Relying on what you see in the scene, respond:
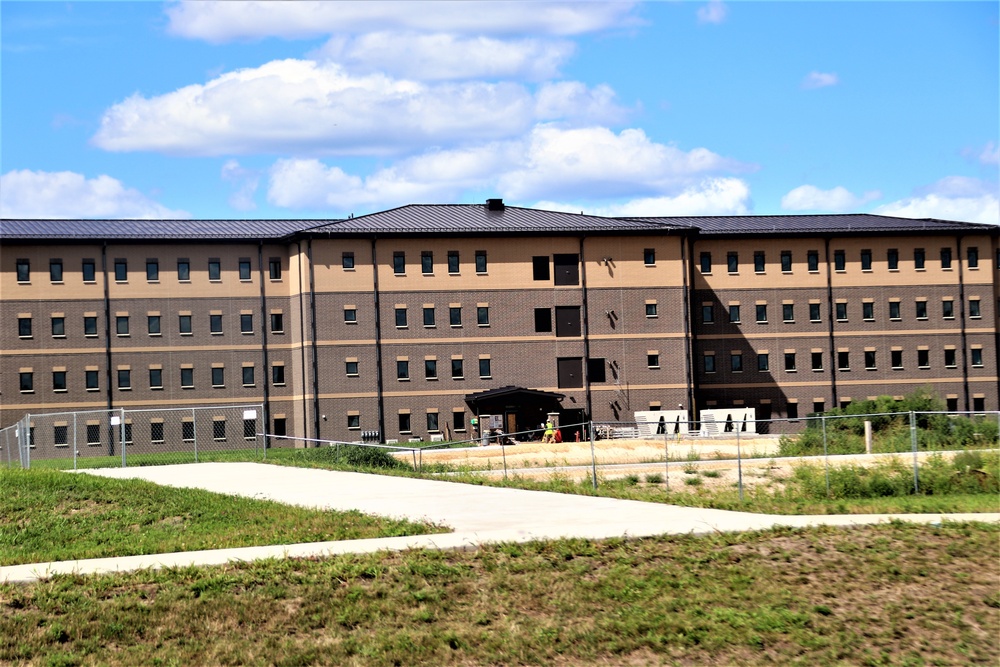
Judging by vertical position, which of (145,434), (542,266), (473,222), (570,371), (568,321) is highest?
(473,222)

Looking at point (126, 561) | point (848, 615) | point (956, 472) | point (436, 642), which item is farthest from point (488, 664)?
point (956, 472)

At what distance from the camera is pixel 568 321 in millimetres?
65438

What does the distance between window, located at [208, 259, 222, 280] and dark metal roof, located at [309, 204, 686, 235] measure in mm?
6122

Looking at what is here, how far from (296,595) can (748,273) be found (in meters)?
61.0

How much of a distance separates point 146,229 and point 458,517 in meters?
51.4

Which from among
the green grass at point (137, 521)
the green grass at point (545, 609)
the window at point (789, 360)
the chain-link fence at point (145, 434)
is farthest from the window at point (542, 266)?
the green grass at point (545, 609)

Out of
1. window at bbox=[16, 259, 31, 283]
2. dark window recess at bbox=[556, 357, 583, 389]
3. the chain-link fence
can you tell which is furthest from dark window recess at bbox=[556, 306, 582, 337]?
window at bbox=[16, 259, 31, 283]

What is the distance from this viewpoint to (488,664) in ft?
36.2

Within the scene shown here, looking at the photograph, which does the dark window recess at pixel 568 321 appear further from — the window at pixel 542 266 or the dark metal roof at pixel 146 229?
the dark metal roof at pixel 146 229

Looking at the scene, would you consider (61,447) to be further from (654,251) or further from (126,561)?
(126,561)

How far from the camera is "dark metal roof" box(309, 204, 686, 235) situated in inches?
2530

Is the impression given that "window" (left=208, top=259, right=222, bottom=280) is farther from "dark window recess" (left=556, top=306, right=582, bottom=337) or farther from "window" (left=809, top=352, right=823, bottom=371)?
"window" (left=809, top=352, right=823, bottom=371)

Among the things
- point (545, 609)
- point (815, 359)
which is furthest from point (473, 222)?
point (545, 609)

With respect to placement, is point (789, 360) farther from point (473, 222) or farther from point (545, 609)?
point (545, 609)
